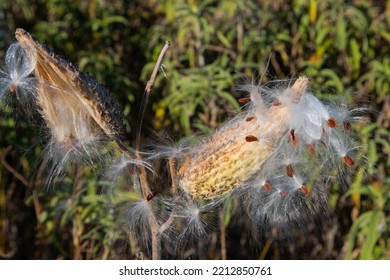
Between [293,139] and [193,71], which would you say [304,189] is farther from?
[193,71]

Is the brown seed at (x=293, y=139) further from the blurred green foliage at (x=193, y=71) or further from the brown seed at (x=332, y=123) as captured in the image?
the blurred green foliage at (x=193, y=71)

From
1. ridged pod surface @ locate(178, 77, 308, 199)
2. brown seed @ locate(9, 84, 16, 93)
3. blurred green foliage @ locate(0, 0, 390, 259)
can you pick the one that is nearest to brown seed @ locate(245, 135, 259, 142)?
ridged pod surface @ locate(178, 77, 308, 199)

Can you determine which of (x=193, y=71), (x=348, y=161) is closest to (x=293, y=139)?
(x=348, y=161)

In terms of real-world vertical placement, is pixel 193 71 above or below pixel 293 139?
above

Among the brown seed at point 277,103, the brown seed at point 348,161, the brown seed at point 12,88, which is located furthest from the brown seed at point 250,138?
the brown seed at point 12,88

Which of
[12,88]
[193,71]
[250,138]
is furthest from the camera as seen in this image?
[193,71]

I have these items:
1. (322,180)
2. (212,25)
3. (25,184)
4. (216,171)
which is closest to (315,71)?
(212,25)

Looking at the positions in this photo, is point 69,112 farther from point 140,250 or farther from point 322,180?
point 322,180

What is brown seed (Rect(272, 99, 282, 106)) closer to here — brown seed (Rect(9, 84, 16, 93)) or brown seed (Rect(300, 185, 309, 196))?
brown seed (Rect(300, 185, 309, 196))

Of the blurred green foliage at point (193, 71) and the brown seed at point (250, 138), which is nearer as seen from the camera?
the brown seed at point (250, 138)
